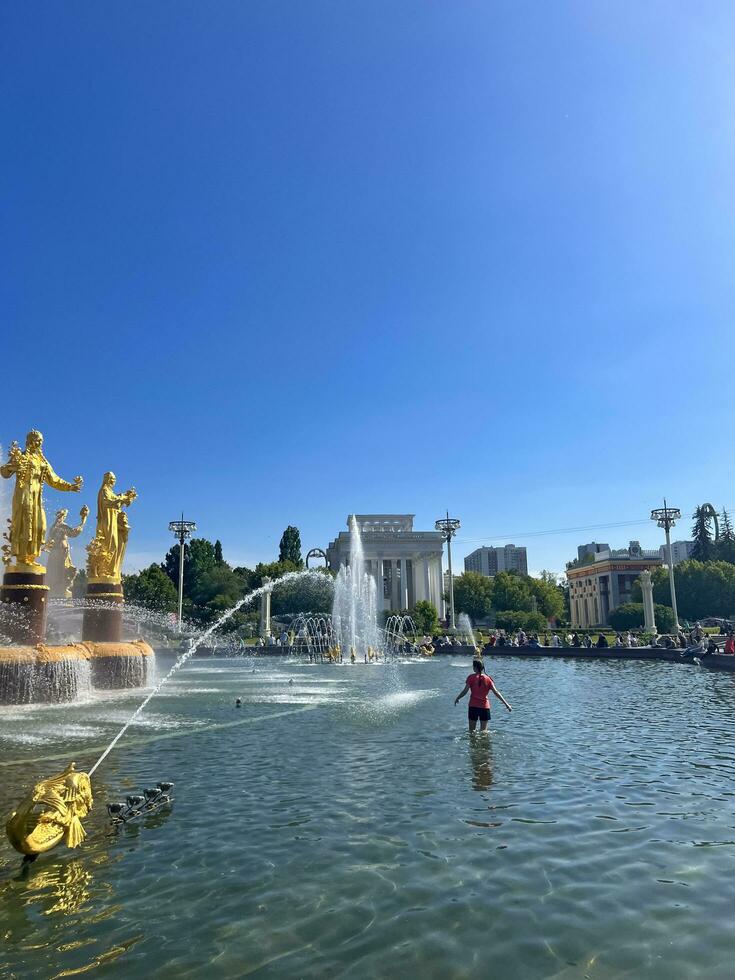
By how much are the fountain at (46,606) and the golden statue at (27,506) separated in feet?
0.08

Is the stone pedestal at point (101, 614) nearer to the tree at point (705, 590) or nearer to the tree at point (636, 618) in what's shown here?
the tree at point (636, 618)

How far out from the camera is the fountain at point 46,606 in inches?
695

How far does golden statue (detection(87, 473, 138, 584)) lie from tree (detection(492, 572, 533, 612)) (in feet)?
270

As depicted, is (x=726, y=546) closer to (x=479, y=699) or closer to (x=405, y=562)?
(x=405, y=562)

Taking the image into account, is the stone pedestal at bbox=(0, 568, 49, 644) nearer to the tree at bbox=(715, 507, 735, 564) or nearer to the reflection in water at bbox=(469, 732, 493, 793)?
the reflection in water at bbox=(469, 732, 493, 793)

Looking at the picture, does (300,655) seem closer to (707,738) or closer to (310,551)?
Result: (707,738)

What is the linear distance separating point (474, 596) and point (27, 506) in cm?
9103

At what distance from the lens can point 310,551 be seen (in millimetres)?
120250

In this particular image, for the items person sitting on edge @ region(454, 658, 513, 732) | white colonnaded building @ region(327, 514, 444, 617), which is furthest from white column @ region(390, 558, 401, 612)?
person sitting on edge @ region(454, 658, 513, 732)

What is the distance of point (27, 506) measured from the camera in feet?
63.1

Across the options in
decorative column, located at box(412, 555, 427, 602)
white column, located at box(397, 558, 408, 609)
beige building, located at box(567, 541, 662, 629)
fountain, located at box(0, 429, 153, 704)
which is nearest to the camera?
fountain, located at box(0, 429, 153, 704)

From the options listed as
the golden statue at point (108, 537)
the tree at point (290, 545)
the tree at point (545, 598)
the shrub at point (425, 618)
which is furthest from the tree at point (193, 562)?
the golden statue at point (108, 537)

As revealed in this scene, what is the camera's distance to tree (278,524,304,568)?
11025 cm

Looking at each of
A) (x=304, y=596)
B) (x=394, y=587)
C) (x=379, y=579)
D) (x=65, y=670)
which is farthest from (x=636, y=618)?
(x=65, y=670)
